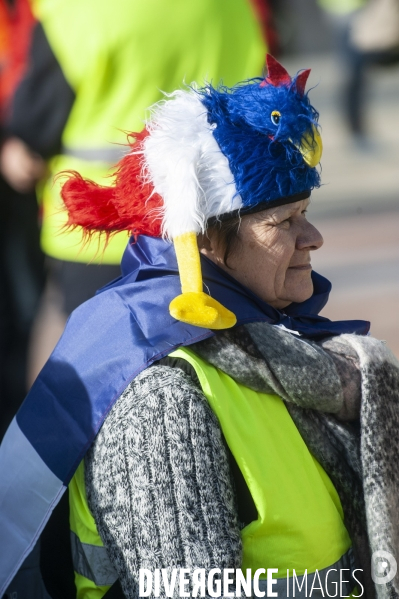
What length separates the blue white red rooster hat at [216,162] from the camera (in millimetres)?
1936

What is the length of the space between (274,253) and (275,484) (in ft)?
1.79

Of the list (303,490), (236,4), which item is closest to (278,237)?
(303,490)

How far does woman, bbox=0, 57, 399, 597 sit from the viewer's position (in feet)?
5.92

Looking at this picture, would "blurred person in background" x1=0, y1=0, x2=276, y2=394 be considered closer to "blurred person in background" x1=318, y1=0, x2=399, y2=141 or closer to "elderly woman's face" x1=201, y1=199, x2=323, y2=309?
"elderly woman's face" x1=201, y1=199, x2=323, y2=309

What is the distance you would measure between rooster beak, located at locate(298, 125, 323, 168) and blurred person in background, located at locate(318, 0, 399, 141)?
5.37m

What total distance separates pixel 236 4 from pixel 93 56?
1.79ft

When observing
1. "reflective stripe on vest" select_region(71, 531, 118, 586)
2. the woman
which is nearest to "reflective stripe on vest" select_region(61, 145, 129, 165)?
the woman

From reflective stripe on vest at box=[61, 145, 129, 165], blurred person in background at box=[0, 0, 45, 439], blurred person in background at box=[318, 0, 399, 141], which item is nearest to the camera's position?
reflective stripe on vest at box=[61, 145, 129, 165]

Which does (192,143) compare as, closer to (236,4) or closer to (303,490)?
(303,490)

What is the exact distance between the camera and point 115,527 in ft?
6.00

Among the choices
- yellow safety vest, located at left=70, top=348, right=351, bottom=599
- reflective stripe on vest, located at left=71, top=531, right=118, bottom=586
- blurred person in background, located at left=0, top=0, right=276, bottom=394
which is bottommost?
reflective stripe on vest, located at left=71, top=531, right=118, bottom=586

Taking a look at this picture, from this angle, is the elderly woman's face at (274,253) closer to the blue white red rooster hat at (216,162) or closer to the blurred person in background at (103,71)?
the blue white red rooster hat at (216,162)

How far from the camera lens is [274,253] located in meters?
2.08

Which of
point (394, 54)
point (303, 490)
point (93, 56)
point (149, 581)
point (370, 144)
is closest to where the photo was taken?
point (149, 581)
